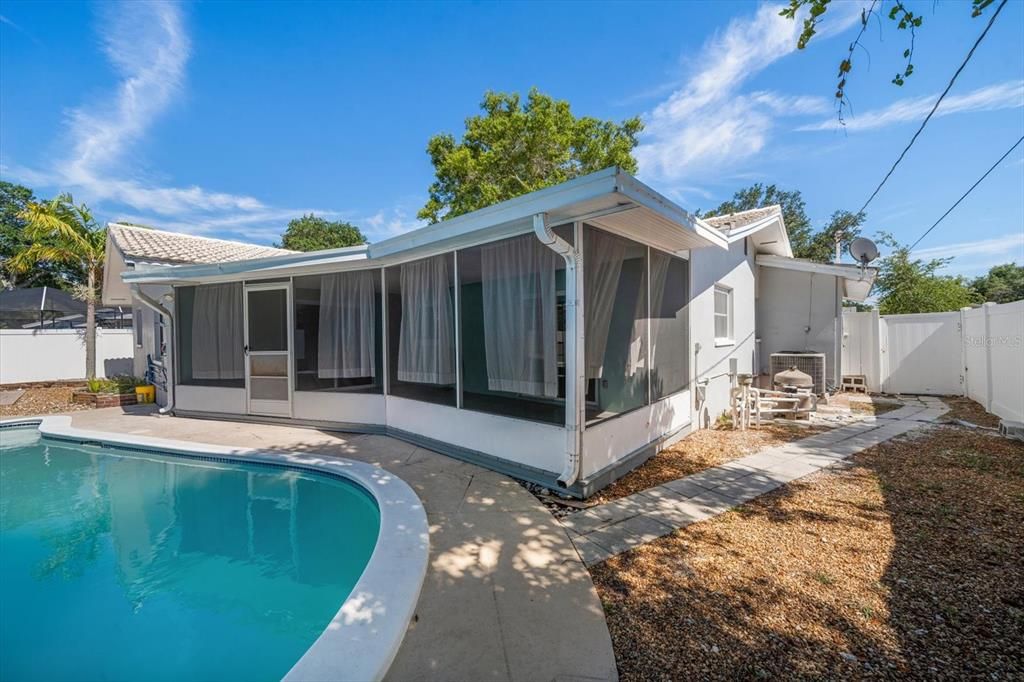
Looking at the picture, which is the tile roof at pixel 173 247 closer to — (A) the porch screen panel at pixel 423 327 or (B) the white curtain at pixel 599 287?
(A) the porch screen panel at pixel 423 327

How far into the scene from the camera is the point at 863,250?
8625 mm

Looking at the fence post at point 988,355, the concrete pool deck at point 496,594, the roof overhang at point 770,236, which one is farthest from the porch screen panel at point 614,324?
the fence post at point 988,355

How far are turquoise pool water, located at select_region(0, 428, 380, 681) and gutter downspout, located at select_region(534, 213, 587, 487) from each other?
1.99 metres

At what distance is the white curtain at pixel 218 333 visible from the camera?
812cm

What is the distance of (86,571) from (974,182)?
39.3 ft

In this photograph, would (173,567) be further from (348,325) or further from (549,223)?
(549,223)

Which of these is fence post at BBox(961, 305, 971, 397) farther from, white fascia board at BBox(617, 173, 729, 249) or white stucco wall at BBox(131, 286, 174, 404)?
white stucco wall at BBox(131, 286, 174, 404)

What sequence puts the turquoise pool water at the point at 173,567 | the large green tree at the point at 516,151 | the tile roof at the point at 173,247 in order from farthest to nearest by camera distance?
the large green tree at the point at 516,151 < the tile roof at the point at 173,247 < the turquoise pool water at the point at 173,567

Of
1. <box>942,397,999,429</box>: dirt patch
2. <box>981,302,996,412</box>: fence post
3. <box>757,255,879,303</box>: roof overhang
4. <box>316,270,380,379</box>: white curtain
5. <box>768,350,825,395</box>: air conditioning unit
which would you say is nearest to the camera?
<box>316,270,380,379</box>: white curtain

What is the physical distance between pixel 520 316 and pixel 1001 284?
132 ft

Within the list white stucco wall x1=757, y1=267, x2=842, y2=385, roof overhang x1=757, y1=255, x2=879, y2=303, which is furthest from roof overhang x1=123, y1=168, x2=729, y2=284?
white stucco wall x1=757, y1=267, x2=842, y2=385

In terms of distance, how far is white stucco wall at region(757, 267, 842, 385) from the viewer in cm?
998

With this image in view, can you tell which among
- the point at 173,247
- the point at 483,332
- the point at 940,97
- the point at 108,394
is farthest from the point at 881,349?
the point at 108,394

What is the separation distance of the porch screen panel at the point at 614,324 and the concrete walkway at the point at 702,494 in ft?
3.31
